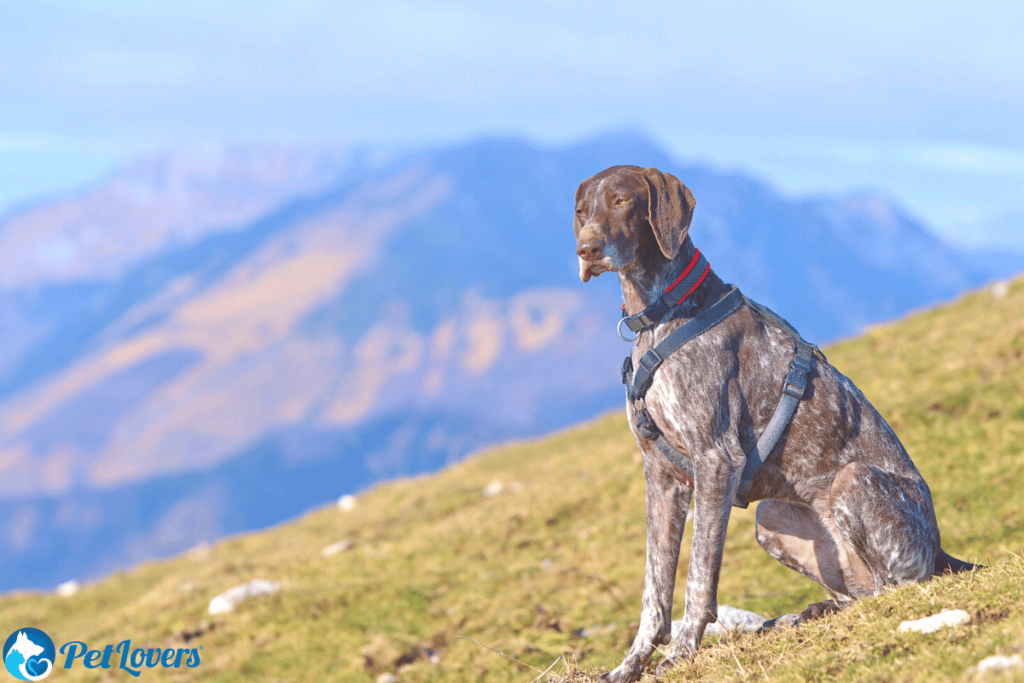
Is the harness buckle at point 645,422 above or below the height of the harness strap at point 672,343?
below

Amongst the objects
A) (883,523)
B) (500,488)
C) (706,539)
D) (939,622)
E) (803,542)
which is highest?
(500,488)

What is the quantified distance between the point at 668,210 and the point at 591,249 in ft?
2.51

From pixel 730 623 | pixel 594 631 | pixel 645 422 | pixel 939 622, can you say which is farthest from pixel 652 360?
pixel 594 631

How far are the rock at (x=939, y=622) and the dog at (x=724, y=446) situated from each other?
0.91 metres

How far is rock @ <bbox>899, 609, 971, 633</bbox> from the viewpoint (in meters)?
5.42

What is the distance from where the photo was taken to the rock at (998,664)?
4402 millimetres

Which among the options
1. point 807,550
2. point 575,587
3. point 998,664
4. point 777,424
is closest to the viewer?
point 998,664

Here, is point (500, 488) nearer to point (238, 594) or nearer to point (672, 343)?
point (238, 594)

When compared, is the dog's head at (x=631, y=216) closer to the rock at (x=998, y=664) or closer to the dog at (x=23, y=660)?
the rock at (x=998, y=664)

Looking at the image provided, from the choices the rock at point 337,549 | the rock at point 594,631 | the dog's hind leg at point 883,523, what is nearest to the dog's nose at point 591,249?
the dog's hind leg at point 883,523

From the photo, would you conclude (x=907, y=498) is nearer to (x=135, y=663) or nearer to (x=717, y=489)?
(x=717, y=489)

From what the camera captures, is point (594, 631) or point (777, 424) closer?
point (777, 424)

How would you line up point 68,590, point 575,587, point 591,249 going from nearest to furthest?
1. point 591,249
2. point 575,587
3. point 68,590

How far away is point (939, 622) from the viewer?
17.9 feet
